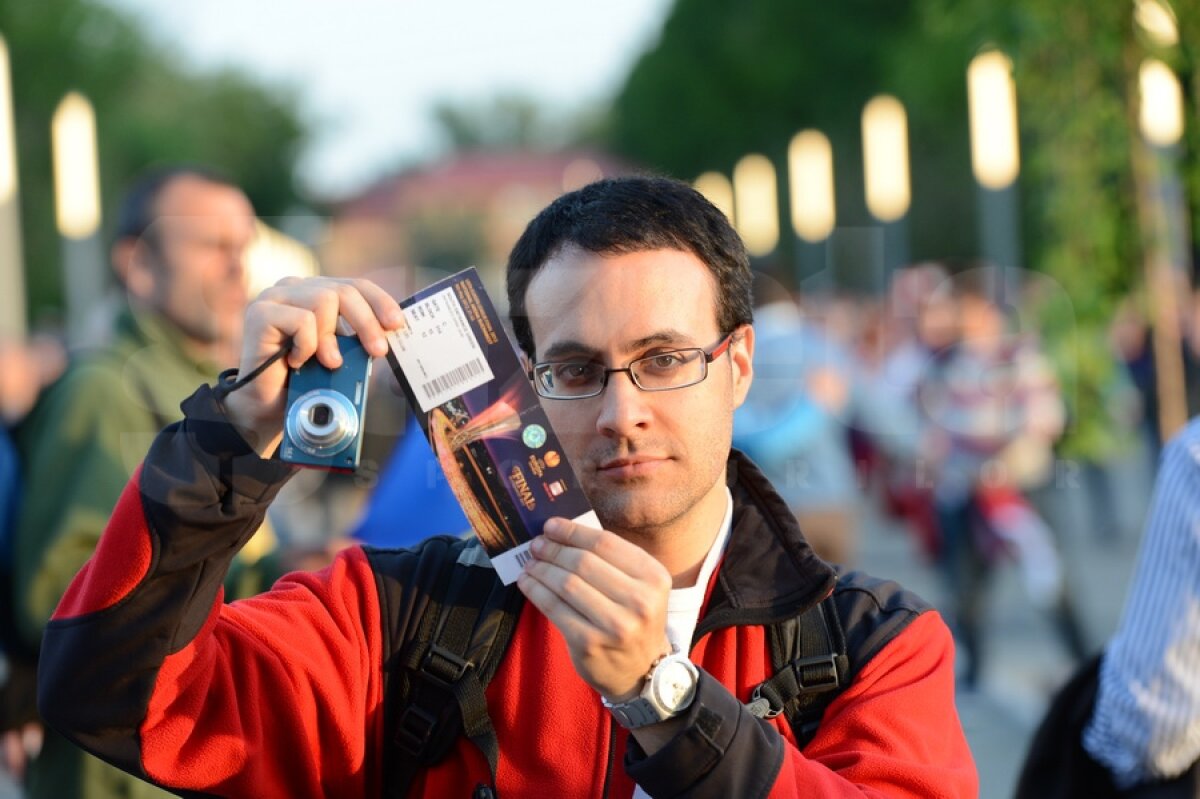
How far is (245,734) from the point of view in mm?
2611

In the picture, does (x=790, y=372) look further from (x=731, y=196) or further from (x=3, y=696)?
(x=731, y=196)

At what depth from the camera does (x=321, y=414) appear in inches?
91.7

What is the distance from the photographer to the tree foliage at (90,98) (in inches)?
1748

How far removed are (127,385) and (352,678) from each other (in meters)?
1.86

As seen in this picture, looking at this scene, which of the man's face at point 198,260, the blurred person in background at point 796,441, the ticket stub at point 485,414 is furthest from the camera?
the blurred person in background at point 796,441

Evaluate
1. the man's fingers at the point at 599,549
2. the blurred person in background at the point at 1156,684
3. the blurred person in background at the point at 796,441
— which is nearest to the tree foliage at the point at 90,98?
the blurred person in background at the point at 796,441

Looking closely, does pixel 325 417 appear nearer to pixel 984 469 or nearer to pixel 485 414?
pixel 485 414

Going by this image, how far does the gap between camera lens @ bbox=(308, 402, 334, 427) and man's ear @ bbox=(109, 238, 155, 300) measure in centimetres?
248

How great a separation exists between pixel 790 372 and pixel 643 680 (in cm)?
663

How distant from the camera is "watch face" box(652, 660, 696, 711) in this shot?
89.0 inches

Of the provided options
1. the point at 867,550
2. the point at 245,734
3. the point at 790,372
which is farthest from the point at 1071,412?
the point at 867,550

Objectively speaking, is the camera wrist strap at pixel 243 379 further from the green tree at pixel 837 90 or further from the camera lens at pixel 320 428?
the green tree at pixel 837 90

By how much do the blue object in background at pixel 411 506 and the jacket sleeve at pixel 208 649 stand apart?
1.44 meters

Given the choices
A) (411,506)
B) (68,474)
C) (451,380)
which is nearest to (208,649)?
(451,380)
